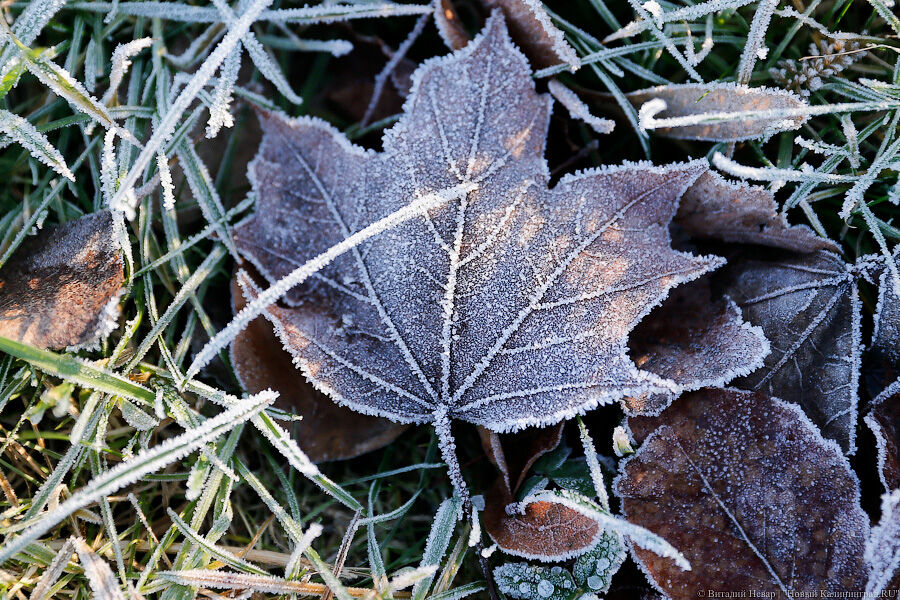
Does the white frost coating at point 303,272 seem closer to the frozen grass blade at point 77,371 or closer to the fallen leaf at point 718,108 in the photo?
the frozen grass blade at point 77,371

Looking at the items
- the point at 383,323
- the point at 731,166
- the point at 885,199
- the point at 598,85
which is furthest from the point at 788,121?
the point at 383,323

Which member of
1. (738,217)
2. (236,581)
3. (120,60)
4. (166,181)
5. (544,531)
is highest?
(120,60)

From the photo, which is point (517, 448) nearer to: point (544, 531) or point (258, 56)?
point (544, 531)

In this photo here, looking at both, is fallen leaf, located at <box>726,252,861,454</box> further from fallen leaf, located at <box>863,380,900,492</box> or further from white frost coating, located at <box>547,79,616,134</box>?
white frost coating, located at <box>547,79,616,134</box>

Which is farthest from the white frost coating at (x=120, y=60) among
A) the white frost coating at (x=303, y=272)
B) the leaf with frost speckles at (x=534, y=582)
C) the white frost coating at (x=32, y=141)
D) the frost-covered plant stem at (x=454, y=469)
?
the leaf with frost speckles at (x=534, y=582)

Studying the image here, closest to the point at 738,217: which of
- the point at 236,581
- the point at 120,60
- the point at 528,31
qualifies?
the point at 528,31

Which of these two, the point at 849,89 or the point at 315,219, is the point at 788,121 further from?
the point at 315,219
